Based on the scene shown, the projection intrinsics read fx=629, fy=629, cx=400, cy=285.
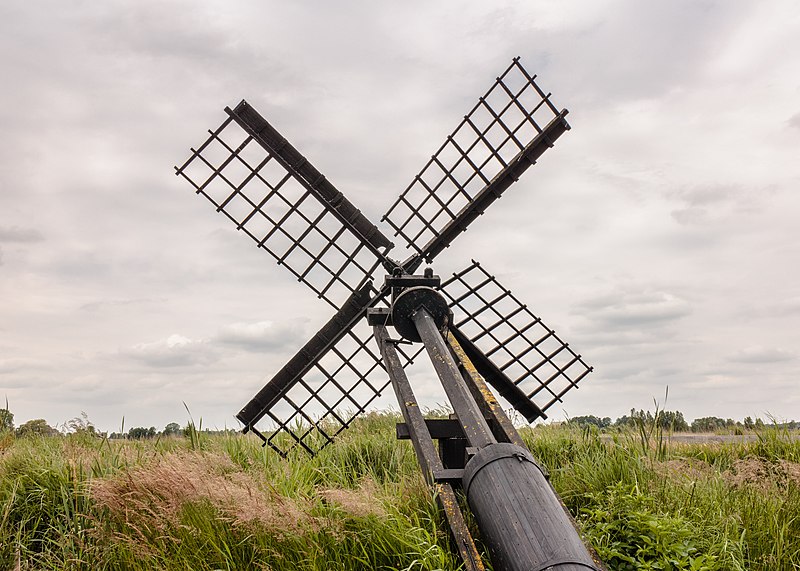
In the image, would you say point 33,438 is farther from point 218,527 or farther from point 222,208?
point 218,527

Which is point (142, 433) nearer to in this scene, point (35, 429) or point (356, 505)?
point (35, 429)

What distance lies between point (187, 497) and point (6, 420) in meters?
7.06

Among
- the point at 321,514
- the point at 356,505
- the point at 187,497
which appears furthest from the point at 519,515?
the point at 187,497

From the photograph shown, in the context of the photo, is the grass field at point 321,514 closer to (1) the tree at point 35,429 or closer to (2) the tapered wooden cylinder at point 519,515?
(2) the tapered wooden cylinder at point 519,515

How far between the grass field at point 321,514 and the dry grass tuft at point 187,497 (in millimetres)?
14

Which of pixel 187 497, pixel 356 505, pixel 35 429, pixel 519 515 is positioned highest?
pixel 35 429

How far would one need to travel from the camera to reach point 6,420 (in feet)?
32.5

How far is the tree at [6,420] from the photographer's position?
9.59 m

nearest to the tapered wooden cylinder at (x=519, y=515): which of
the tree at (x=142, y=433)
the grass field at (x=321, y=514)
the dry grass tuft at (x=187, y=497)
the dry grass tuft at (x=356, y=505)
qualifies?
the grass field at (x=321, y=514)

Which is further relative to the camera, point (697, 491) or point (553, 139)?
point (553, 139)

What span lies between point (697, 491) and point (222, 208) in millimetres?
6014

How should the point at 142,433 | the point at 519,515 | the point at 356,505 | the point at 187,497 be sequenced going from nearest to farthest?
1. the point at 519,515
2. the point at 356,505
3. the point at 187,497
4. the point at 142,433

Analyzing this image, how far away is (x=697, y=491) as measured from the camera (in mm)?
5379

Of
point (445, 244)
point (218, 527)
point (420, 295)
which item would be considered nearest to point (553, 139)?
point (445, 244)
